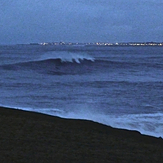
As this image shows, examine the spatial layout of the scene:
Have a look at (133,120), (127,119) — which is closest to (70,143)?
(133,120)

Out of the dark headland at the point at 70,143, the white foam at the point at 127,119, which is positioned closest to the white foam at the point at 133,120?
the white foam at the point at 127,119

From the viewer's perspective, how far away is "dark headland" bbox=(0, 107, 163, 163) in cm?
523

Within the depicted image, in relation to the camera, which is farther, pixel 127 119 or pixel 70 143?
pixel 127 119

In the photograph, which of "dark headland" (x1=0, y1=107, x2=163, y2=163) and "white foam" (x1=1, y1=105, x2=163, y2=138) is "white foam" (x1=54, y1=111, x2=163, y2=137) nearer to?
"white foam" (x1=1, y1=105, x2=163, y2=138)

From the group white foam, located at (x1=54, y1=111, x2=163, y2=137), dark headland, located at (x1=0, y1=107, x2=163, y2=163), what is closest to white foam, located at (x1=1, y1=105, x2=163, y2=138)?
white foam, located at (x1=54, y1=111, x2=163, y2=137)

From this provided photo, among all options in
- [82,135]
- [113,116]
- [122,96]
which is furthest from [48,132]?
[122,96]

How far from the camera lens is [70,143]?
5.93 m

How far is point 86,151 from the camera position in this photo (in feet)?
18.2

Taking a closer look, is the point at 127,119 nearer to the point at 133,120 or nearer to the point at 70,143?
the point at 133,120

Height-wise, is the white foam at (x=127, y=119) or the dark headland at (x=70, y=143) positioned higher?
the white foam at (x=127, y=119)

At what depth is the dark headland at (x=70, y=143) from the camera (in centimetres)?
523

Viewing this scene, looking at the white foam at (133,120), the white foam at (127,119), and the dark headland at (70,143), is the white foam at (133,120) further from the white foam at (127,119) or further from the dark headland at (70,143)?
the dark headland at (70,143)

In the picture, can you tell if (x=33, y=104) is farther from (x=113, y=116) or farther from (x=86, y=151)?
(x=86, y=151)

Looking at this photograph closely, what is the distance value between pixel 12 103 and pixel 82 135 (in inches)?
252
